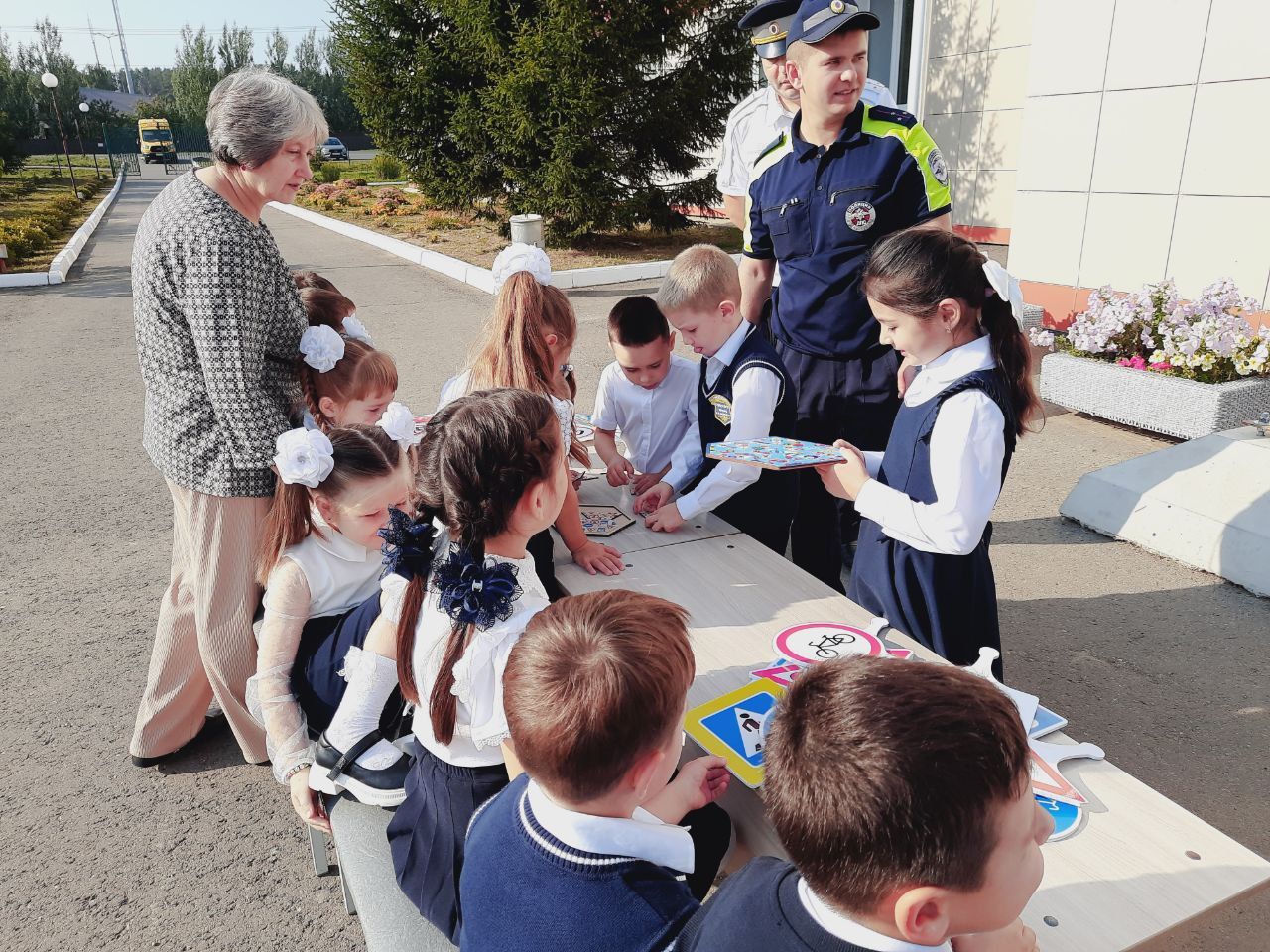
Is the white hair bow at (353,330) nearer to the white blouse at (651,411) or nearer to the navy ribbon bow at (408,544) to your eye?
the white blouse at (651,411)

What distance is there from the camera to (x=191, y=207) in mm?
2098

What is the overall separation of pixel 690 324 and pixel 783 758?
1886 mm

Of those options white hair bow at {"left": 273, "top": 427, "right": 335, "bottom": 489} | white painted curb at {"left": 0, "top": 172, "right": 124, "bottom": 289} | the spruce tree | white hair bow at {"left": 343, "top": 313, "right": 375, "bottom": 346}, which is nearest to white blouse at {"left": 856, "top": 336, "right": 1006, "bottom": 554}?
white hair bow at {"left": 273, "top": 427, "right": 335, "bottom": 489}

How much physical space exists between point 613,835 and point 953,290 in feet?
4.70

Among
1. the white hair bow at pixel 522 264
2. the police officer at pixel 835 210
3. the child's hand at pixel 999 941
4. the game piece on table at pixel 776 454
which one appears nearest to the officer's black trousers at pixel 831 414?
the police officer at pixel 835 210

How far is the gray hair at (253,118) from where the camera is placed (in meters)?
2.10

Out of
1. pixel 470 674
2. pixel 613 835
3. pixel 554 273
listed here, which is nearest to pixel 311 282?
pixel 470 674

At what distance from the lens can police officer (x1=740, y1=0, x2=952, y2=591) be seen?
2.75 meters

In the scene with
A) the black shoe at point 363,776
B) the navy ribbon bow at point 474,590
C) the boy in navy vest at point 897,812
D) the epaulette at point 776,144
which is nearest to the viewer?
the boy in navy vest at point 897,812

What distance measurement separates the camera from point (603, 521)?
8.63ft

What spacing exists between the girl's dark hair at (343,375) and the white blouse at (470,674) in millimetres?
1161

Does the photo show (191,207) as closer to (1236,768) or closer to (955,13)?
(1236,768)

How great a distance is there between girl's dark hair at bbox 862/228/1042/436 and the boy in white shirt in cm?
97

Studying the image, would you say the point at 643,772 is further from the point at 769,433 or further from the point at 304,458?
the point at 769,433
